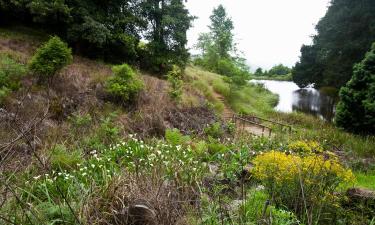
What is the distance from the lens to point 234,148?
9125 mm

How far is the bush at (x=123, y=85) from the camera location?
1339 cm

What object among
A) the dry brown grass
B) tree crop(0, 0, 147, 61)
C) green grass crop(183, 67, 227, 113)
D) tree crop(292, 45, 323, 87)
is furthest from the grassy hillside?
tree crop(292, 45, 323, 87)

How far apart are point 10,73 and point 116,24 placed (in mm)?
6992

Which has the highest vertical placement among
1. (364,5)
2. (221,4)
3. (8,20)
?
(221,4)

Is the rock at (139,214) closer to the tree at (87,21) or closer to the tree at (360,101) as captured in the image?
the tree at (360,101)

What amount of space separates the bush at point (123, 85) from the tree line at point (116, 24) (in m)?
2.85

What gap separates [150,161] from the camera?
5930mm

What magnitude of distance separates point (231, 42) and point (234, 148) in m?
28.2

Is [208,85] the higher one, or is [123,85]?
[123,85]

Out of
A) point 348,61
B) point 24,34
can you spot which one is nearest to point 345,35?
point 348,61

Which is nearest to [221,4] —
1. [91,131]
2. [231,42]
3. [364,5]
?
[231,42]

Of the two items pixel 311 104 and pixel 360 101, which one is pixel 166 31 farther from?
pixel 311 104

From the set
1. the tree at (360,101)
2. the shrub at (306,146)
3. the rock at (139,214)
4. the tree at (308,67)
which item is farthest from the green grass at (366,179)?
the tree at (308,67)

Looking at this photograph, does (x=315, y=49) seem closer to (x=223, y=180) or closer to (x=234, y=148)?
(x=234, y=148)
